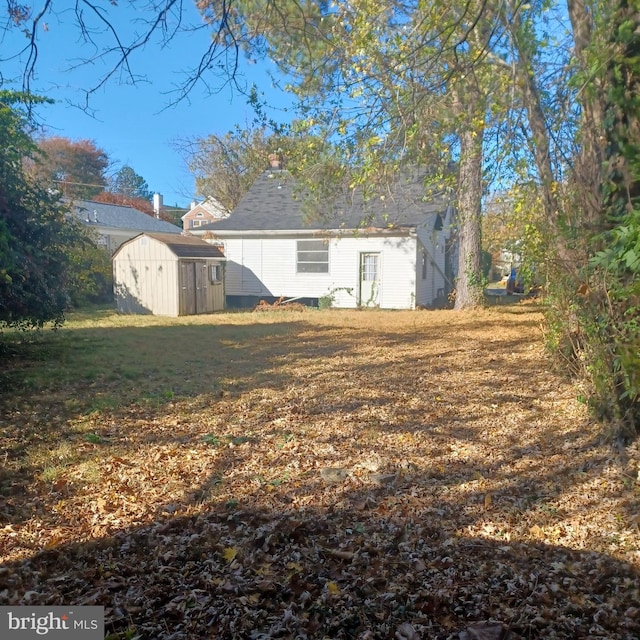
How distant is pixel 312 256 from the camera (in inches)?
760

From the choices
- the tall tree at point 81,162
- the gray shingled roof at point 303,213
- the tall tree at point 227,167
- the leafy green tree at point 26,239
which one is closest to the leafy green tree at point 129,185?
the tall tree at point 81,162

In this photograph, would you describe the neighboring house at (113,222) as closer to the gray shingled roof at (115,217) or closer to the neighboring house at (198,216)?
the gray shingled roof at (115,217)

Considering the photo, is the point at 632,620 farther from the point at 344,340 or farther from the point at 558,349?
the point at 344,340

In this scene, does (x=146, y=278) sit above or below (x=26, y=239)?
below

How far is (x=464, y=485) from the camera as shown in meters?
4.01

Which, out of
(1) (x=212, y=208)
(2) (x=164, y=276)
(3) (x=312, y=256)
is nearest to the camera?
(2) (x=164, y=276)

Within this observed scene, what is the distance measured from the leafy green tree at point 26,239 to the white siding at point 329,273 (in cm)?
1088

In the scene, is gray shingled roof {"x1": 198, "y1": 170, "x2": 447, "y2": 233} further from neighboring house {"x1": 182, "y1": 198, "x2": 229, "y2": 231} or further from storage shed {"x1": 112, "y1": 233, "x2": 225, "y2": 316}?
neighboring house {"x1": 182, "y1": 198, "x2": 229, "y2": 231}

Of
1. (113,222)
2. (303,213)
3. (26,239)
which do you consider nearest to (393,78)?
(26,239)

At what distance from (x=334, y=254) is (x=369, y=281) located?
4.99 ft

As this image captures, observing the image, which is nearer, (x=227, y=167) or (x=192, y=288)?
(x=192, y=288)

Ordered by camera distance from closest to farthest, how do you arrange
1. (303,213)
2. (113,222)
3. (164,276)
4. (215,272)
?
(164,276)
(303,213)
(215,272)
(113,222)

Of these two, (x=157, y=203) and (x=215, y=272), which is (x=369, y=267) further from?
(x=157, y=203)

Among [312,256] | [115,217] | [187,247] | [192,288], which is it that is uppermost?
[115,217]
